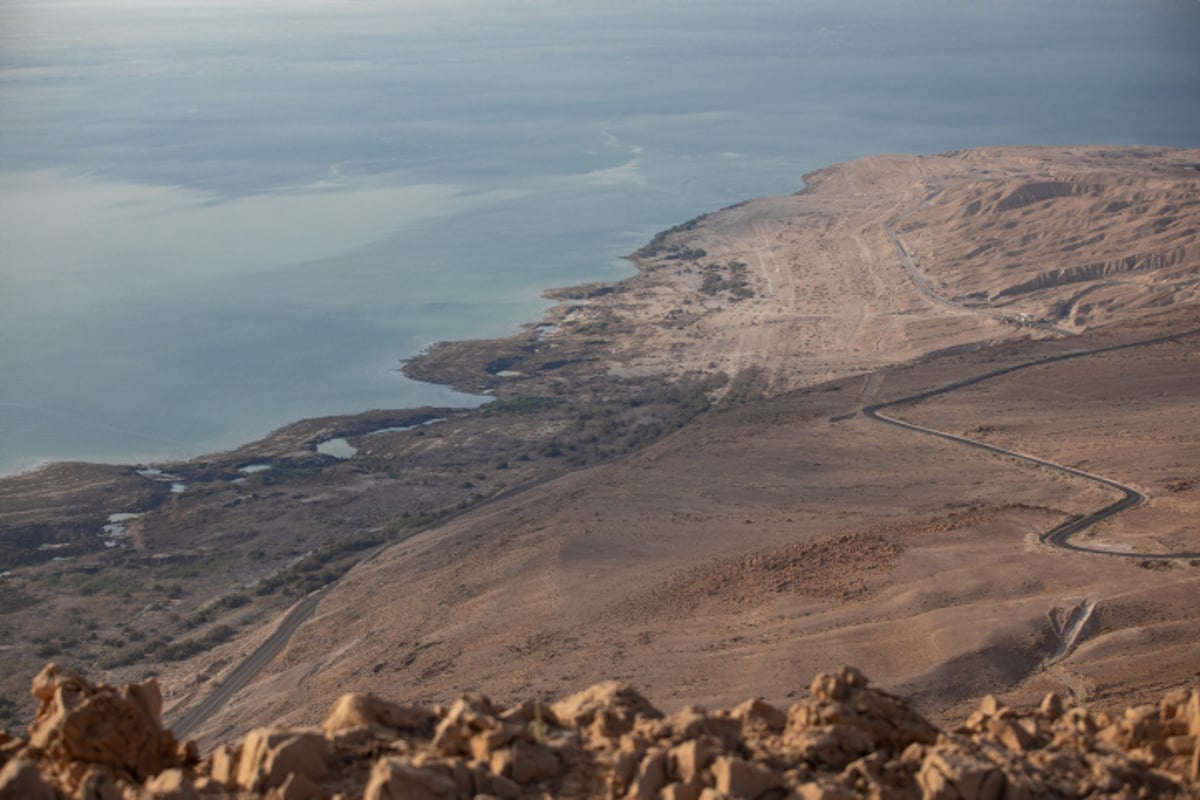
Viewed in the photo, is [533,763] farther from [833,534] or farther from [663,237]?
[663,237]

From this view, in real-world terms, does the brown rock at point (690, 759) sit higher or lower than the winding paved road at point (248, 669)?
higher

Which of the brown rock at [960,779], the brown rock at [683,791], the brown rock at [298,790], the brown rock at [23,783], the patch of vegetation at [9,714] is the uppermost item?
the brown rock at [23,783]

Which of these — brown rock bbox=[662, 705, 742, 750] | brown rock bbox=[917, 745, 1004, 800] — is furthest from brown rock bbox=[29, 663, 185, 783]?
brown rock bbox=[917, 745, 1004, 800]

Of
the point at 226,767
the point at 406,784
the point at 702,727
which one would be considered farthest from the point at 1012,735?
the point at 226,767

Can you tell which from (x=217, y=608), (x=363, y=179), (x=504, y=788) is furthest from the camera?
(x=363, y=179)

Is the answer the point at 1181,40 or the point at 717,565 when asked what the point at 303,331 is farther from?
the point at 1181,40

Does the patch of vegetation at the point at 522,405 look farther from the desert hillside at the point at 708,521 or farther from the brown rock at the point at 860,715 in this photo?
the brown rock at the point at 860,715

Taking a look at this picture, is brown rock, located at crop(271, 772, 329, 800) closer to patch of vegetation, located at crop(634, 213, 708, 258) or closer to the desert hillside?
the desert hillside

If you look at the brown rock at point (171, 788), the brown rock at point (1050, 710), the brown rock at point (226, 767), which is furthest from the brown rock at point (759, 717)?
the brown rock at point (171, 788)
